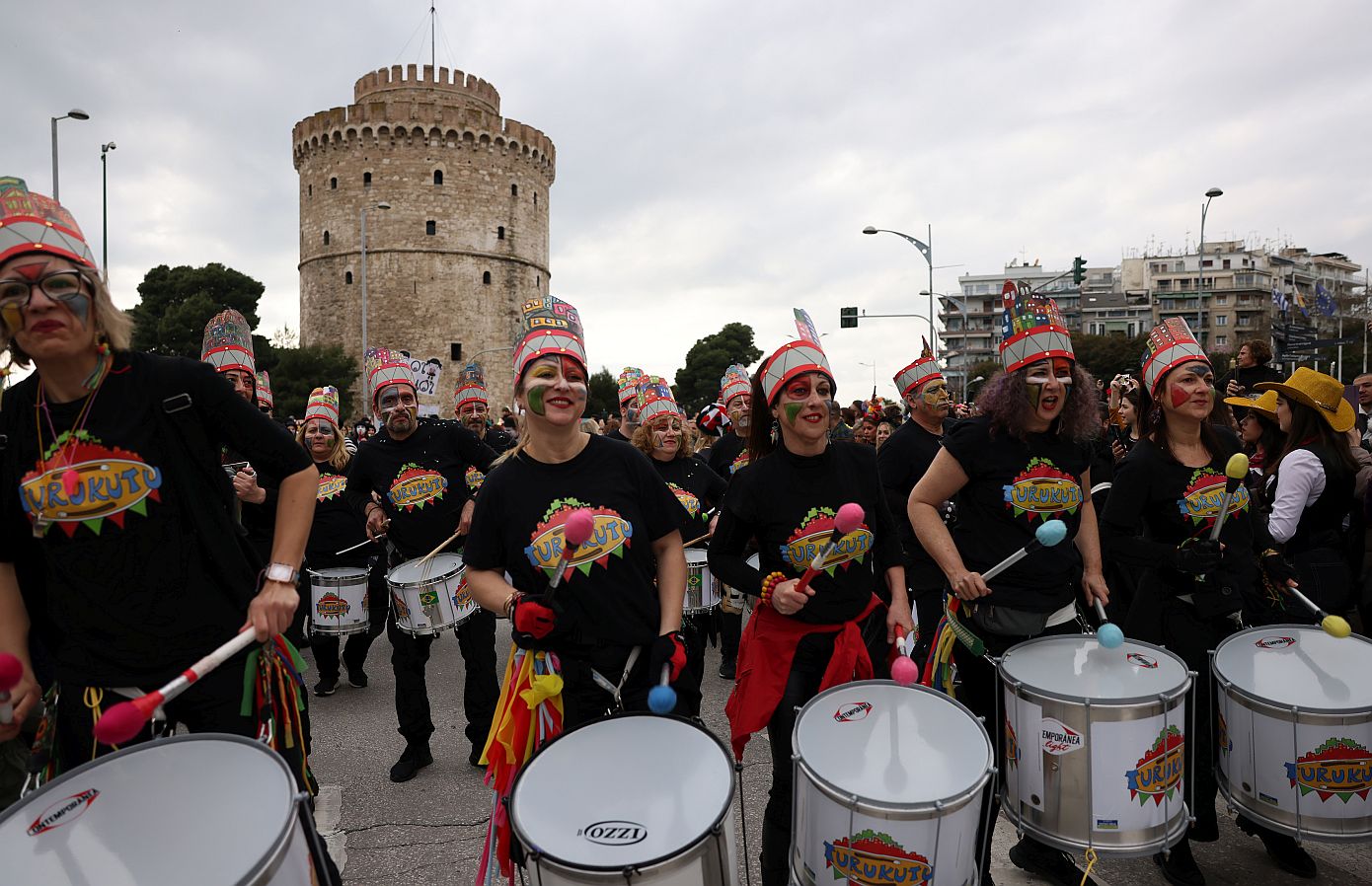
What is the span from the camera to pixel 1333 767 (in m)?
2.89

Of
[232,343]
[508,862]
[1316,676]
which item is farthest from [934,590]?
[232,343]

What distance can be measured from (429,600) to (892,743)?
3.13 m

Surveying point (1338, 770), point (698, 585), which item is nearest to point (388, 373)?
point (698, 585)

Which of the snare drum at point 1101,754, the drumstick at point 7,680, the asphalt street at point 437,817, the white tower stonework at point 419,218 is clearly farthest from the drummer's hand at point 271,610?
the white tower stonework at point 419,218

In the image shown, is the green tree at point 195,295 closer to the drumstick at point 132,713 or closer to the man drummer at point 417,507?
the man drummer at point 417,507

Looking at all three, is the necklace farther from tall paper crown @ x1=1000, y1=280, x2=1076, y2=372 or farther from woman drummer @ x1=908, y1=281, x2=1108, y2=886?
tall paper crown @ x1=1000, y1=280, x2=1076, y2=372

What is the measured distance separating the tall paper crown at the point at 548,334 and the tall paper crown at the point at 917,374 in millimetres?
3610

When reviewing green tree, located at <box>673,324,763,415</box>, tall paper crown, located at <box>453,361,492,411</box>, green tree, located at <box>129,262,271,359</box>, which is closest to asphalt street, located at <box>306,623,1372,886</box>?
tall paper crown, located at <box>453,361,492,411</box>

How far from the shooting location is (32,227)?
7.53 ft

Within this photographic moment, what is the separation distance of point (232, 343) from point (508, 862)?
493cm

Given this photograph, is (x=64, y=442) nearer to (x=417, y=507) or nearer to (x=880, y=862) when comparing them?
(x=880, y=862)

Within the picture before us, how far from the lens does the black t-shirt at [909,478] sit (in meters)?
5.25

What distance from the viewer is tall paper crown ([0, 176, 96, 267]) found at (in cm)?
227

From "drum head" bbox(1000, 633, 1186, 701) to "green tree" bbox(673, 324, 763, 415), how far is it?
210 feet
